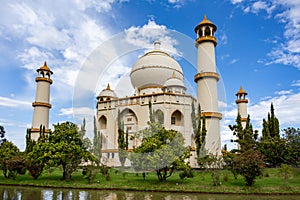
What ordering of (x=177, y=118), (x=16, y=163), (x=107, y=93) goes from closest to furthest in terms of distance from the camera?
(x=16, y=163)
(x=177, y=118)
(x=107, y=93)

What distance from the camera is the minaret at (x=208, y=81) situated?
26.5 metres

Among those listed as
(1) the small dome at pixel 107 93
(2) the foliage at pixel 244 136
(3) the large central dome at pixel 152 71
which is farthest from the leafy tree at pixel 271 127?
(1) the small dome at pixel 107 93

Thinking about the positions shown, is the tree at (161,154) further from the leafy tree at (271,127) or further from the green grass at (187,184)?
the leafy tree at (271,127)

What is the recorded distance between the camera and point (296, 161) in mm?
20406

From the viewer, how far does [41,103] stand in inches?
1325

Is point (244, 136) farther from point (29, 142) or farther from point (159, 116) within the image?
point (29, 142)

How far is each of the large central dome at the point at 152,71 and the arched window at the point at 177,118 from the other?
4.14 m

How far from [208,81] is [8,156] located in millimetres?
19017

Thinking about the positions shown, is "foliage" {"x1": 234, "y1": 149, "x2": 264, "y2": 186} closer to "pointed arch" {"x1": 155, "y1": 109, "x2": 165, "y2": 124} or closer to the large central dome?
"pointed arch" {"x1": 155, "y1": 109, "x2": 165, "y2": 124}

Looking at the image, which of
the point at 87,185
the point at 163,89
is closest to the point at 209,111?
the point at 163,89

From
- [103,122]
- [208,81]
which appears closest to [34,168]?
[103,122]

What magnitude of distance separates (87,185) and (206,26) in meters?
20.6

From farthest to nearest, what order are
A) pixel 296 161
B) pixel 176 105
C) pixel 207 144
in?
pixel 176 105
pixel 207 144
pixel 296 161

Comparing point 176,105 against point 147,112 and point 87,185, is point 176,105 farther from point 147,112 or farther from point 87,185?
point 87,185
